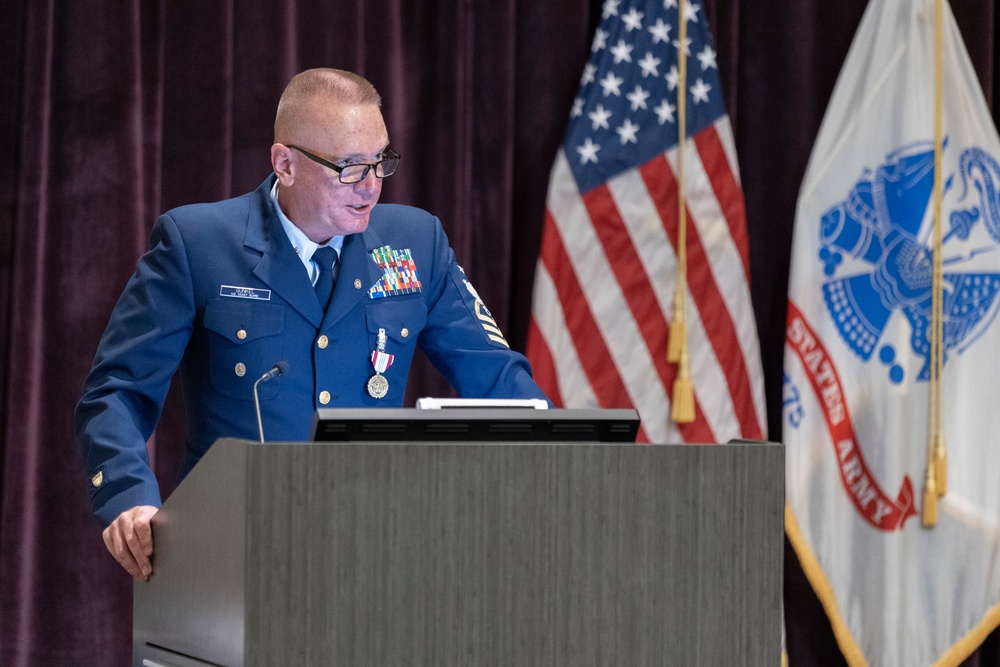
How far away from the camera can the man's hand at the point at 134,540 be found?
150 cm

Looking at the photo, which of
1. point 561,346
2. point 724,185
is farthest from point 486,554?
point 724,185

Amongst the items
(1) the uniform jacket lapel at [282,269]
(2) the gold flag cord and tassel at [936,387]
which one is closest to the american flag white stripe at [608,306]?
(2) the gold flag cord and tassel at [936,387]

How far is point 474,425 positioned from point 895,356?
7.57 feet

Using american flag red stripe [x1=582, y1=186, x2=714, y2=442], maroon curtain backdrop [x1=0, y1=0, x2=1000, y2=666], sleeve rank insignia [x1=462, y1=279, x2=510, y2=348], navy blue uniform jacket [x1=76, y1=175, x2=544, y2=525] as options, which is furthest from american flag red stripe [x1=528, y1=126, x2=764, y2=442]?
navy blue uniform jacket [x1=76, y1=175, x2=544, y2=525]

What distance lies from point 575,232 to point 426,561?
2.17m

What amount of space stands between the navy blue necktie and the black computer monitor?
81cm

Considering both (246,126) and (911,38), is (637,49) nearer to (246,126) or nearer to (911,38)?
(911,38)

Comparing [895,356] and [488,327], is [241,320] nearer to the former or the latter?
[488,327]

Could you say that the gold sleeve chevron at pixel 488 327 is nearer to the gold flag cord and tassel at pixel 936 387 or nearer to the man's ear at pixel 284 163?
the man's ear at pixel 284 163

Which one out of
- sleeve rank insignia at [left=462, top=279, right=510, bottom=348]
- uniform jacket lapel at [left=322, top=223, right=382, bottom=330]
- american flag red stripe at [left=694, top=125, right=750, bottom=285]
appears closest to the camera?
uniform jacket lapel at [left=322, top=223, right=382, bottom=330]

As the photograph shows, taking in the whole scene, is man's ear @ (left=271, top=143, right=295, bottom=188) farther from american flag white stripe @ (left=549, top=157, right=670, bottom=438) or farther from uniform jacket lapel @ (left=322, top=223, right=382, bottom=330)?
american flag white stripe @ (left=549, top=157, right=670, bottom=438)

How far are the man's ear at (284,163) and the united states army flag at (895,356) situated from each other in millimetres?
1741

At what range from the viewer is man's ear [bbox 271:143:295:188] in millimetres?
2061

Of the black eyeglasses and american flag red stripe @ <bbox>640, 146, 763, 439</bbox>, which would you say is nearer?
the black eyeglasses
